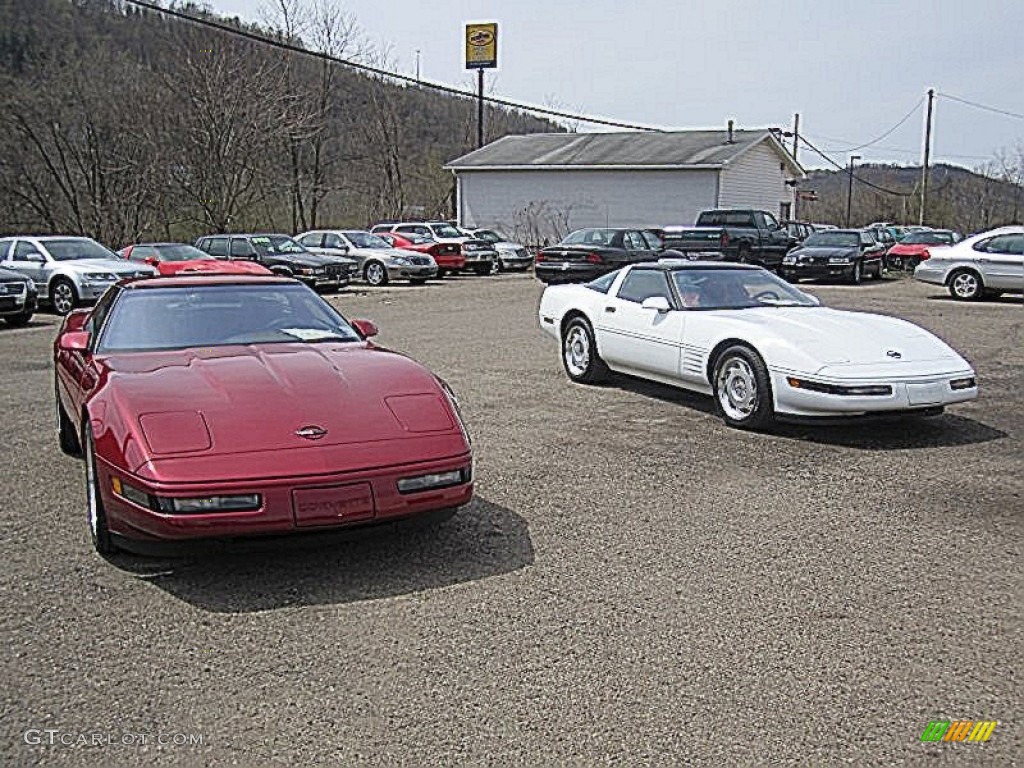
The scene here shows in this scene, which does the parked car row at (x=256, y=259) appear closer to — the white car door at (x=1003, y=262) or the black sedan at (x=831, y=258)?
the black sedan at (x=831, y=258)

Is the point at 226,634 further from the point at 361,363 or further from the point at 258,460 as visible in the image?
the point at 361,363

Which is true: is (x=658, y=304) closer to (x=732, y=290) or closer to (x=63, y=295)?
(x=732, y=290)

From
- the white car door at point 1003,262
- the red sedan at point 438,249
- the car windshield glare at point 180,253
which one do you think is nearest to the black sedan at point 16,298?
the car windshield glare at point 180,253

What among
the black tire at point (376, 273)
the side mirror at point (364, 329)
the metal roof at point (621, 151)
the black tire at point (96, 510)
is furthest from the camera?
the metal roof at point (621, 151)

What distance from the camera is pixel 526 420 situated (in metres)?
8.65

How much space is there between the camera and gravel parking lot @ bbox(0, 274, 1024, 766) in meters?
3.38

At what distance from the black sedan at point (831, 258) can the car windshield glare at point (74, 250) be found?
53.2 feet

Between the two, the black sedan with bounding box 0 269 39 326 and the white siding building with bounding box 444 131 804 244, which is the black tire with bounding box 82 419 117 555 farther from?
the white siding building with bounding box 444 131 804 244

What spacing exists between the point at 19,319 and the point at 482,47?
33676 mm

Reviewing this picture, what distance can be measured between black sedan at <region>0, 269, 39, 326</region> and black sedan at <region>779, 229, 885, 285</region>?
17698 mm

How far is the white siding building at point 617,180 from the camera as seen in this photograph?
40.0 m

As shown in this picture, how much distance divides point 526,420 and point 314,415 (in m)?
3.89

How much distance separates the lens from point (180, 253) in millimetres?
22531

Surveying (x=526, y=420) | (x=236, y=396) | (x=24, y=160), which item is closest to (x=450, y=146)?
(x=24, y=160)
